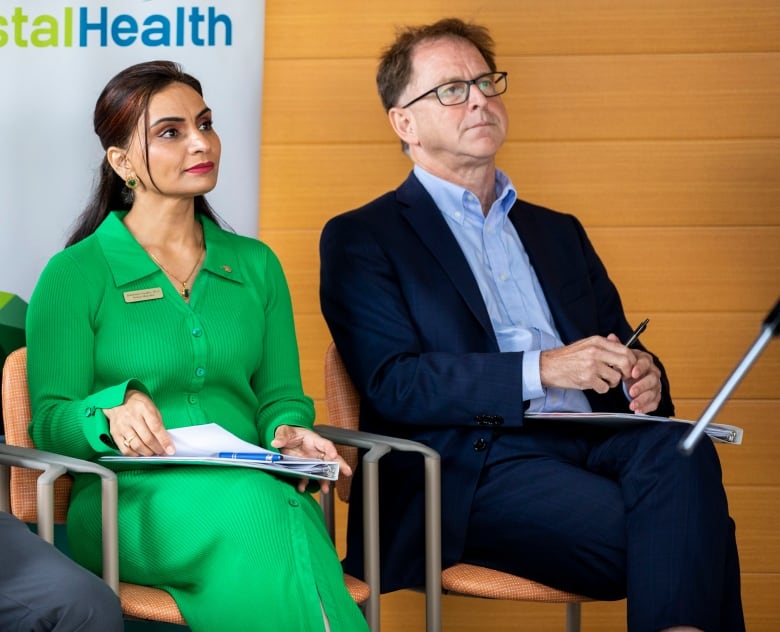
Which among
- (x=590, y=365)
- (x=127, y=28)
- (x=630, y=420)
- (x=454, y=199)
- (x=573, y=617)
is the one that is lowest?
(x=573, y=617)

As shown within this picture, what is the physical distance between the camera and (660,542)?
2326 millimetres

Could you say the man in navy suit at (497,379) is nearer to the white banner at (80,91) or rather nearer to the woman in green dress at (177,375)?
the woman in green dress at (177,375)

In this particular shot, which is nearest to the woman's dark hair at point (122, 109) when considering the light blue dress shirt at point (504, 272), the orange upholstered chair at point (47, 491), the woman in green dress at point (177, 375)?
the woman in green dress at point (177, 375)

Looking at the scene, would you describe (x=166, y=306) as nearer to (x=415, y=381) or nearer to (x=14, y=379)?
(x=14, y=379)

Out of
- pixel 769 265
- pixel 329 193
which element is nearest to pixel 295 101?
pixel 329 193

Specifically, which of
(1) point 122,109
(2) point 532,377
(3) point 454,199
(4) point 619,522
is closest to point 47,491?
(1) point 122,109

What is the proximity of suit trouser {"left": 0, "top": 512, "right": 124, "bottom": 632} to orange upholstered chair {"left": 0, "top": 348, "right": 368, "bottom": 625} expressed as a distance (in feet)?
0.48

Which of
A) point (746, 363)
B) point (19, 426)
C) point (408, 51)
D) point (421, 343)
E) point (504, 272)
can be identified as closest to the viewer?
point (746, 363)

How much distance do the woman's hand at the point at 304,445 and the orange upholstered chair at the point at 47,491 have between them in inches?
9.8

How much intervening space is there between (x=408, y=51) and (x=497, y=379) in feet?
3.02

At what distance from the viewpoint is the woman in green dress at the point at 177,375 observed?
2178mm

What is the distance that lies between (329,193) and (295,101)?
0.28 metres

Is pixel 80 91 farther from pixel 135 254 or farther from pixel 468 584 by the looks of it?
pixel 468 584

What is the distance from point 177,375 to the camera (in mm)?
2439
